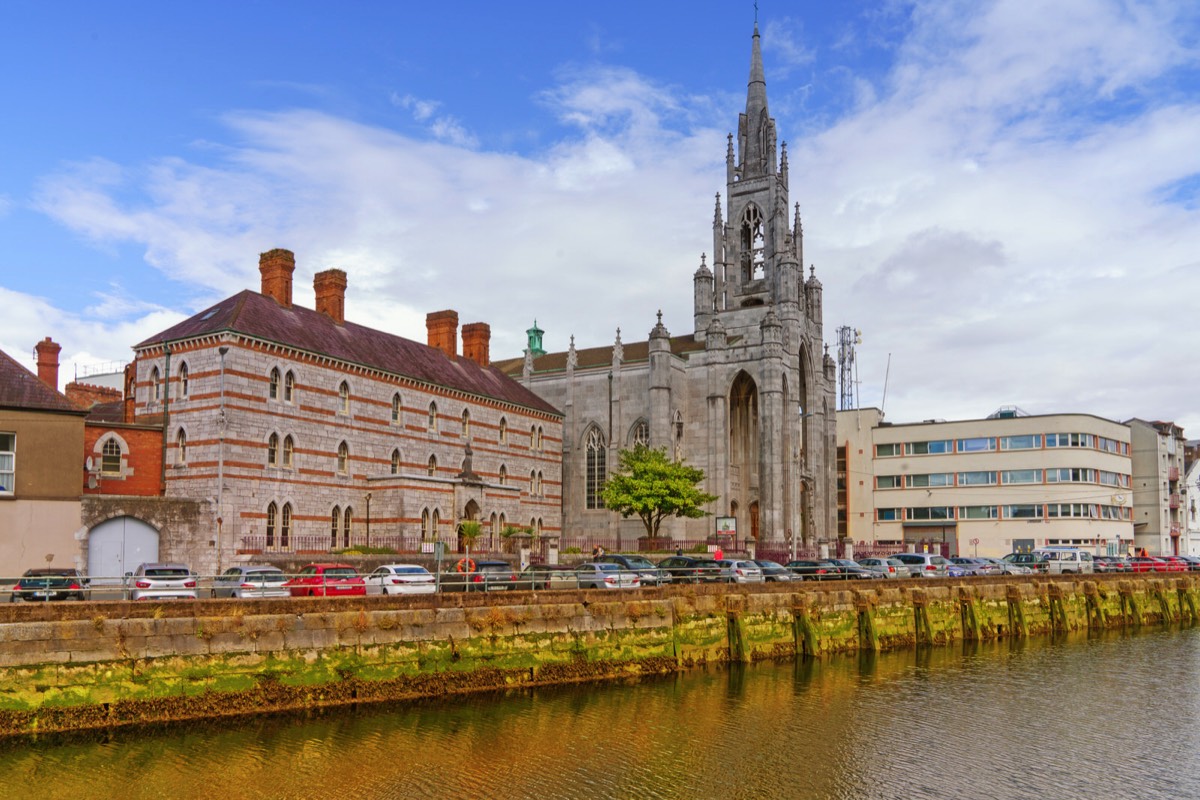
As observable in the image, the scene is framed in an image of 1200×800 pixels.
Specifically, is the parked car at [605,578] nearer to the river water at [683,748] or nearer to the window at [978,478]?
the river water at [683,748]

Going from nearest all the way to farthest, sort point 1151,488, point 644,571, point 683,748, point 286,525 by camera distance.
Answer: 1. point 683,748
2. point 644,571
3. point 286,525
4. point 1151,488

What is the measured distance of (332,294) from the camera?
5903 centimetres

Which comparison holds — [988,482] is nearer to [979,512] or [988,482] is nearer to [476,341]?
[979,512]

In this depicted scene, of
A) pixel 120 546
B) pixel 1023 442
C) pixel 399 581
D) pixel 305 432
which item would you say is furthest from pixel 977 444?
pixel 120 546

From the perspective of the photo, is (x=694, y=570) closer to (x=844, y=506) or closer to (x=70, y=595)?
(x=70, y=595)

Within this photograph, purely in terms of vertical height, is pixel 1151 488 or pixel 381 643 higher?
pixel 1151 488

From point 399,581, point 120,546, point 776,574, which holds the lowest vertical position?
point 776,574

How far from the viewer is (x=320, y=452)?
172ft

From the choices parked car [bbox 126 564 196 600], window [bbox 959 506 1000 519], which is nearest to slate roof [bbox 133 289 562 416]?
parked car [bbox 126 564 196 600]

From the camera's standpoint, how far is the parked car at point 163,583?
29.1 metres

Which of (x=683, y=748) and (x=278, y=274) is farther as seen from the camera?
(x=278, y=274)

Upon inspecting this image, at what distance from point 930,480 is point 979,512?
496 cm

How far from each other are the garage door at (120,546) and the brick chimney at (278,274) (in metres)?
16.3

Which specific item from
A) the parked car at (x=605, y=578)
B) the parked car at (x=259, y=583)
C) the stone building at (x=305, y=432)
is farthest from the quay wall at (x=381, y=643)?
the stone building at (x=305, y=432)
